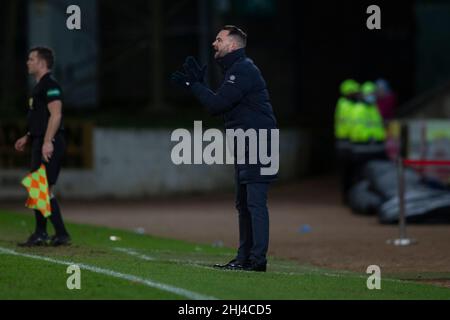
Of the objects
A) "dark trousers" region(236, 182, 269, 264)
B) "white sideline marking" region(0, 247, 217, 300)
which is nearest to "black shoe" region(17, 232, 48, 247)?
"white sideline marking" region(0, 247, 217, 300)

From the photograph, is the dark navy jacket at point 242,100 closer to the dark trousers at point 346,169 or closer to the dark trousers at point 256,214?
the dark trousers at point 256,214

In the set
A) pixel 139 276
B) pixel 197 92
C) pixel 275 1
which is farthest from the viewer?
pixel 275 1

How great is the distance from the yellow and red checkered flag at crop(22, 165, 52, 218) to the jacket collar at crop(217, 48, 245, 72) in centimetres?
279

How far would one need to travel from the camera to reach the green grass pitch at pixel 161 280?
10070 mm

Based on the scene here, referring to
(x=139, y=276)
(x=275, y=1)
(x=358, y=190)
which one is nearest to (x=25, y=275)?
(x=139, y=276)

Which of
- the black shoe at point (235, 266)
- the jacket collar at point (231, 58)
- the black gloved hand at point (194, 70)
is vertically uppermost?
the jacket collar at point (231, 58)

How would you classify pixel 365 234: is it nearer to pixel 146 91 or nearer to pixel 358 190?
pixel 358 190

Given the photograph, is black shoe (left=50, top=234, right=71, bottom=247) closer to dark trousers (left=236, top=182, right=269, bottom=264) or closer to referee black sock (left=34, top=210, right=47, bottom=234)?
referee black sock (left=34, top=210, right=47, bottom=234)

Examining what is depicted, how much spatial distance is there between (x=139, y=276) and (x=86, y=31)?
22.1m

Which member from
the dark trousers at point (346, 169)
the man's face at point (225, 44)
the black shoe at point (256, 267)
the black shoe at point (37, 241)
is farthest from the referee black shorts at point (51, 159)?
the dark trousers at point (346, 169)

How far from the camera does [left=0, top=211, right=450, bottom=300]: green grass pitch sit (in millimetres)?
10070

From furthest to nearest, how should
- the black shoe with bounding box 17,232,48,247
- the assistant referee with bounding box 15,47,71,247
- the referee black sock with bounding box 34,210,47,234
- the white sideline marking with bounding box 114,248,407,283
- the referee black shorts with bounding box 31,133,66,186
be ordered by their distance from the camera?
the referee black sock with bounding box 34,210,47,234, the black shoe with bounding box 17,232,48,247, the referee black shorts with bounding box 31,133,66,186, the assistant referee with bounding box 15,47,71,247, the white sideline marking with bounding box 114,248,407,283

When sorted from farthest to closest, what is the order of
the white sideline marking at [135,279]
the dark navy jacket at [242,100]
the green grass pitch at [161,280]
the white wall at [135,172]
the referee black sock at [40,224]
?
the white wall at [135,172], the referee black sock at [40,224], the dark navy jacket at [242,100], the green grass pitch at [161,280], the white sideline marking at [135,279]
